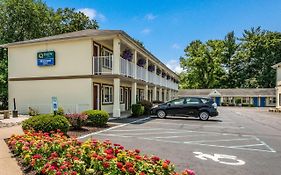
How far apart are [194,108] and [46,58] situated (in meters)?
11.9

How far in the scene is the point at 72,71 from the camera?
1786cm

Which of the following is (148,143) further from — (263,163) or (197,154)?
(263,163)

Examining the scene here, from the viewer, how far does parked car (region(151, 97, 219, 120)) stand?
1738 centimetres

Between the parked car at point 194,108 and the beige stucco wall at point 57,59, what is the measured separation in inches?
261

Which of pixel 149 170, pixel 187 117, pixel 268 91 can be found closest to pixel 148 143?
pixel 149 170

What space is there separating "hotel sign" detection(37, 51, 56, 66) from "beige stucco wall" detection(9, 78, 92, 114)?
1393 mm

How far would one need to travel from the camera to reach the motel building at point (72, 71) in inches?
672

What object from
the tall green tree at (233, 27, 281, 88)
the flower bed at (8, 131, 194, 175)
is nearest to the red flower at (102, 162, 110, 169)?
the flower bed at (8, 131, 194, 175)

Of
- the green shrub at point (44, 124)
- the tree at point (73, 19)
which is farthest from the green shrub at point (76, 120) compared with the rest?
the tree at point (73, 19)

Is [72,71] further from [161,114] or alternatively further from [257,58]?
[257,58]

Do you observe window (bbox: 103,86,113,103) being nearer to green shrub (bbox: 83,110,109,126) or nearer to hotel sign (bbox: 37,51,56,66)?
hotel sign (bbox: 37,51,56,66)

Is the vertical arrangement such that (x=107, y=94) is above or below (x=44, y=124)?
above

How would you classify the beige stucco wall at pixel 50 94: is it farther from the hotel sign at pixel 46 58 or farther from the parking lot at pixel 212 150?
the parking lot at pixel 212 150

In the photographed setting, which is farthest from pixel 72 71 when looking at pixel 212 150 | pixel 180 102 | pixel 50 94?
pixel 212 150
